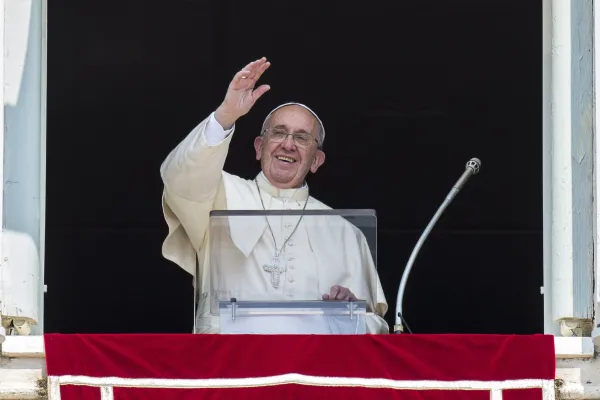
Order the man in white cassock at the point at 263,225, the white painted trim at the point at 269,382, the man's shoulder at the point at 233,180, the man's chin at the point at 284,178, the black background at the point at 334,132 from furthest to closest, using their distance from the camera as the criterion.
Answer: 1. the black background at the point at 334,132
2. the man's chin at the point at 284,178
3. the man's shoulder at the point at 233,180
4. the man in white cassock at the point at 263,225
5. the white painted trim at the point at 269,382

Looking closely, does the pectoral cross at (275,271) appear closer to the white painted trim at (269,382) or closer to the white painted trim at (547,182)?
the white painted trim at (269,382)

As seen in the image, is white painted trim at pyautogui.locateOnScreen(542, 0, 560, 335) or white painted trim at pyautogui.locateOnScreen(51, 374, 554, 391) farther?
white painted trim at pyautogui.locateOnScreen(542, 0, 560, 335)

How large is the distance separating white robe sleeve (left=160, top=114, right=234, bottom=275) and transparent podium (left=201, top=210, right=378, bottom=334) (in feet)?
1.28

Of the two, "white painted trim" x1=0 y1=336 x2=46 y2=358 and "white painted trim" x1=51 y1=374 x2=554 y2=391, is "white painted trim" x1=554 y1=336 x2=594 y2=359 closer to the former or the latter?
"white painted trim" x1=51 y1=374 x2=554 y2=391

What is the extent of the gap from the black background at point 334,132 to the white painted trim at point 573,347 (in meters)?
3.06

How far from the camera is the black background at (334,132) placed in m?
9.34

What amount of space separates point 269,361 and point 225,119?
44.4 inches

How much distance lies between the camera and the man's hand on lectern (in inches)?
258

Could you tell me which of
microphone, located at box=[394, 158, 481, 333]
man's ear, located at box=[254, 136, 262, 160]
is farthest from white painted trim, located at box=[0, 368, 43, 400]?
man's ear, located at box=[254, 136, 262, 160]

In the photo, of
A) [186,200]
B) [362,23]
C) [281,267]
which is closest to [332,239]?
[281,267]

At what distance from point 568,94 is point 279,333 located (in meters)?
1.22

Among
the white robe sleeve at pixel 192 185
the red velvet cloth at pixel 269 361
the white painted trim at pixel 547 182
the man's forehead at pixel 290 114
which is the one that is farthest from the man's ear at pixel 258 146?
the red velvet cloth at pixel 269 361

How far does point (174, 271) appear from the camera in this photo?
31.7 feet

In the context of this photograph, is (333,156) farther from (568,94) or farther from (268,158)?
Answer: (568,94)
